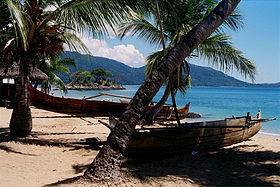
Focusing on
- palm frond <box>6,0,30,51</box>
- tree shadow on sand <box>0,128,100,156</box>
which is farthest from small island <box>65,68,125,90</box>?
palm frond <box>6,0,30,51</box>

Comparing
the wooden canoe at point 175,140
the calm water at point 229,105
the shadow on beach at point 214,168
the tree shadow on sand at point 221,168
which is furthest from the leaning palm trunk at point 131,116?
the calm water at point 229,105

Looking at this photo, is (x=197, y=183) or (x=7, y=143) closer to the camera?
(x=197, y=183)

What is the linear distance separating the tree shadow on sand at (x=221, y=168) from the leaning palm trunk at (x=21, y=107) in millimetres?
2718

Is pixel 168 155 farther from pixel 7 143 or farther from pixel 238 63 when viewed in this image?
pixel 238 63

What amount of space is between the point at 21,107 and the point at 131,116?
10.5ft

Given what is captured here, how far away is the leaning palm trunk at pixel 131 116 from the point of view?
2566mm

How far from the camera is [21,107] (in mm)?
4664

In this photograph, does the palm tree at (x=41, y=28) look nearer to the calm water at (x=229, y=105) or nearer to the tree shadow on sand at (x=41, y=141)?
the tree shadow on sand at (x=41, y=141)

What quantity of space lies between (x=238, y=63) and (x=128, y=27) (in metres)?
3.67

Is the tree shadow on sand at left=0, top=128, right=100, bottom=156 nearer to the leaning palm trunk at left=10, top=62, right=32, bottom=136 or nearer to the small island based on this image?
the leaning palm trunk at left=10, top=62, right=32, bottom=136

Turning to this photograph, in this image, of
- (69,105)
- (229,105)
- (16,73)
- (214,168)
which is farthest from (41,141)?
(229,105)

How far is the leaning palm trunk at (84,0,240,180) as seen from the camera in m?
2.57

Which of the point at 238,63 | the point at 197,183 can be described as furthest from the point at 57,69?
the point at 197,183

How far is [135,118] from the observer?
8.74ft
